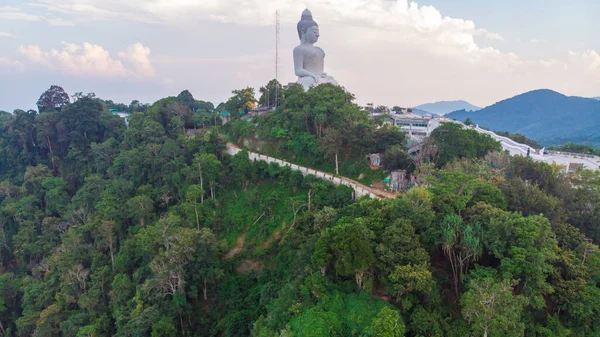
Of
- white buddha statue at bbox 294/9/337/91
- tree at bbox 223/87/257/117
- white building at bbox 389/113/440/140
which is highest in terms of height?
white buddha statue at bbox 294/9/337/91

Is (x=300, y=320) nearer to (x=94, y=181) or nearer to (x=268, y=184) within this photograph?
(x=268, y=184)

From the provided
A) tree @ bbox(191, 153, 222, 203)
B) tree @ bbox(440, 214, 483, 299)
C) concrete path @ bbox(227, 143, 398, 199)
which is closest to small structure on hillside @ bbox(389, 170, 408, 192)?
concrete path @ bbox(227, 143, 398, 199)

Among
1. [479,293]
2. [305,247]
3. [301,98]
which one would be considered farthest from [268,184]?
[479,293]

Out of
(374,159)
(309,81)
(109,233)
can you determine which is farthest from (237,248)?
(309,81)

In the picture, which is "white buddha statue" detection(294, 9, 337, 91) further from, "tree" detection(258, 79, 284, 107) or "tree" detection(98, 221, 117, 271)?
"tree" detection(98, 221, 117, 271)

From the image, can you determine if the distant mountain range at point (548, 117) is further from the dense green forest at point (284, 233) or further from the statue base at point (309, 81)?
the dense green forest at point (284, 233)

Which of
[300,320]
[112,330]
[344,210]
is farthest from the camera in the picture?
[112,330]

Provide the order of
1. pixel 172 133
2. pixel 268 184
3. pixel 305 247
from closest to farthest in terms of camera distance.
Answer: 1. pixel 305 247
2. pixel 268 184
3. pixel 172 133

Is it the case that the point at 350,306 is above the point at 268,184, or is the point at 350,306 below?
below
